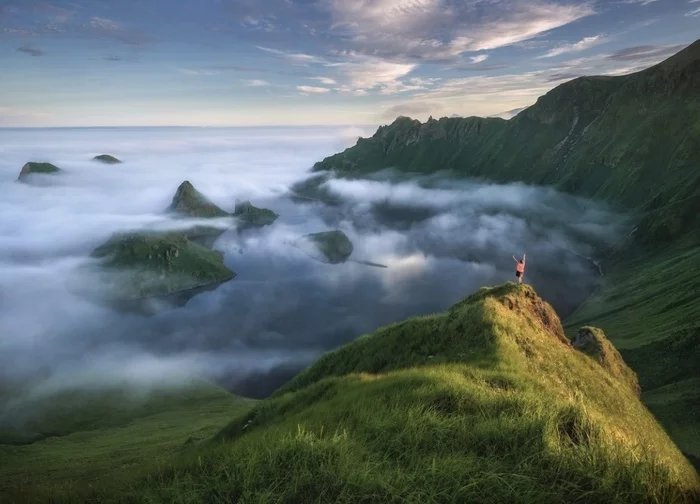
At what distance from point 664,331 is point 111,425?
558 ft

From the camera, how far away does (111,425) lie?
13238 centimetres

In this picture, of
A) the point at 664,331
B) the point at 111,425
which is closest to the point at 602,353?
the point at 664,331

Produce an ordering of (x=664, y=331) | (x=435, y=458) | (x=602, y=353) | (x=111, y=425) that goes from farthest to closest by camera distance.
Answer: (x=111, y=425), (x=664, y=331), (x=602, y=353), (x=435, y=458)

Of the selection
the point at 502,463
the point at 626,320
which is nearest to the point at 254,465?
the point at 502,463

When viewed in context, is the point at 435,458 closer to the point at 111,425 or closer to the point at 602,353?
the point at 602,353

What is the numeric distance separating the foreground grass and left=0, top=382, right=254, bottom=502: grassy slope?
72.8 m

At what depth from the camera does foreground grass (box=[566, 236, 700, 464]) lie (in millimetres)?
61656

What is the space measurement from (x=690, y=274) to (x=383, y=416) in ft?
646

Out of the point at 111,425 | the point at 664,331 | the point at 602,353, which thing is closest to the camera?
the point at 602,353

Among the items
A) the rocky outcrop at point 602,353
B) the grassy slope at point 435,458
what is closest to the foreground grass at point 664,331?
the rocky outcrop at point 602,353

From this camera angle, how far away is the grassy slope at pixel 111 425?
72.1 meters

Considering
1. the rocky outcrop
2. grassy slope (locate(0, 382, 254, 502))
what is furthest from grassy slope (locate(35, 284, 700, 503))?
grassy slope (locate(0, 382, 254, 502))

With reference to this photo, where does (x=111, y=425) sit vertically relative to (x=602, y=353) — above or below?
below

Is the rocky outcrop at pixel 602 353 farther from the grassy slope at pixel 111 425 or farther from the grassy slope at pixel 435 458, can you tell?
the grassy slope at pixel 111 425
